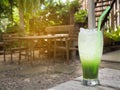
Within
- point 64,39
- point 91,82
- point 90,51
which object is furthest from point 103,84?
point 64,39

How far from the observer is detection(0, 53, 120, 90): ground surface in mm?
3328

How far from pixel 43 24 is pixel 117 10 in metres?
2.89

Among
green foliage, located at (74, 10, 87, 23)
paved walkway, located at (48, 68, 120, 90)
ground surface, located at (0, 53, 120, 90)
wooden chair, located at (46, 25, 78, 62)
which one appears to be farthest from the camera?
green foliage, located at (74, 10, 87, 23)

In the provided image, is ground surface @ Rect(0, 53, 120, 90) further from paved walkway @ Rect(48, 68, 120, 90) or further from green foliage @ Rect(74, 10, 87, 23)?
green foliage @ Rect(74, 10, 87, 23)

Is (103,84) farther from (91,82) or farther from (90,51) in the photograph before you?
(90,51)

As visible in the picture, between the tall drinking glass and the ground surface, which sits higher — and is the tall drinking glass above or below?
above

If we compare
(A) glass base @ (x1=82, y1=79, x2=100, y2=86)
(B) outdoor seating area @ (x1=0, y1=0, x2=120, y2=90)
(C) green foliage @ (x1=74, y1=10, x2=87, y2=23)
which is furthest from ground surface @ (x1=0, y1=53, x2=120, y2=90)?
(C) green foliage @ (x1=74, y1=10, x2=87, y2=23)

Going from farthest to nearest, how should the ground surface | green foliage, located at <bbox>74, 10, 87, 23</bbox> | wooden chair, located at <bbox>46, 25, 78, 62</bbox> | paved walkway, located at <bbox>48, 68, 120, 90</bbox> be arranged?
1. green foliage, located at <bbox>74, 10, 87, 23</bbox>
2. wooden chair, located at <bbox>46, 25, 78, 62</bbox>
3. the ground surface
4. paved walkway, located at <bbox>48, 68, 120, 90</bbox>

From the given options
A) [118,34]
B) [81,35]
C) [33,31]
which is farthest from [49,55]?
[81,35]

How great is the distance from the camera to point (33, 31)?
8734 mm

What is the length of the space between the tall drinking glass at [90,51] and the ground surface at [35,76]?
214 cm

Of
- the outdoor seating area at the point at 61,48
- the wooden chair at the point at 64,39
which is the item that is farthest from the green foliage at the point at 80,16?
the wooden chair at the point at 64,39

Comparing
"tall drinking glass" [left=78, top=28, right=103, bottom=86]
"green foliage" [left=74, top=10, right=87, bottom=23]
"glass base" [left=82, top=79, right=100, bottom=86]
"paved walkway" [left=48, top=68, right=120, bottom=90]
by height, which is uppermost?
"green foliage" [left=74, top=10, right=87, bottom=23]

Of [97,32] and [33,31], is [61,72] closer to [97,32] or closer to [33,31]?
[97,32]
